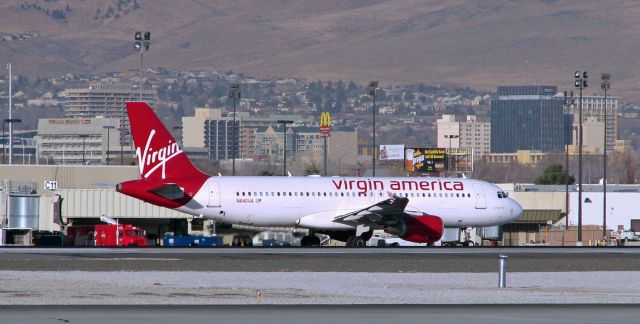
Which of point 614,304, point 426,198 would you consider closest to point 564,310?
point 614,304

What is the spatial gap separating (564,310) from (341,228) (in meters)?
35.2

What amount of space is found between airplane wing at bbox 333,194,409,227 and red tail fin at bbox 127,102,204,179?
24.4 feet

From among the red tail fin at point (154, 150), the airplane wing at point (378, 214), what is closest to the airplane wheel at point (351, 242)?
the airplane wing at point (378, 214)

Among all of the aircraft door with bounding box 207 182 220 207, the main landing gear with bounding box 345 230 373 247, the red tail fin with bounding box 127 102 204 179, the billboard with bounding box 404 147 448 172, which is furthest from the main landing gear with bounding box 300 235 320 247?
the billboard with bounding box 404 147 448 172

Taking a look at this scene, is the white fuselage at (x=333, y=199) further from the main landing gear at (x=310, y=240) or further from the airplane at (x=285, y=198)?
the main landing gear at (x=310, y=240)

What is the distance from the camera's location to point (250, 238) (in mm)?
74312

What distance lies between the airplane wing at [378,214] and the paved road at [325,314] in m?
31.7

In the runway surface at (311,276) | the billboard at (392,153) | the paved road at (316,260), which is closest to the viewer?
the runway surface at (311,276)

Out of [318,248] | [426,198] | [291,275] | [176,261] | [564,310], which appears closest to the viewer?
[564,310]

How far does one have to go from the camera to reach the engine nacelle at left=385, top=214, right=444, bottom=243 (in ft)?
233

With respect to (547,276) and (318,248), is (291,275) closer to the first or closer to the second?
(547,276)

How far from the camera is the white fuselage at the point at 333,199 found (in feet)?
229

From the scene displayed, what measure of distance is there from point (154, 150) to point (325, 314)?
1436 inches

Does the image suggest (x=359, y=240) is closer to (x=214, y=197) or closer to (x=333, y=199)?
(x=333, y=199)
